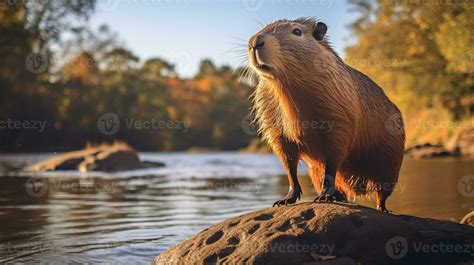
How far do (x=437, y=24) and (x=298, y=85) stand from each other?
18280mm

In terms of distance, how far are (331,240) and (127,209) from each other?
5.25 metres

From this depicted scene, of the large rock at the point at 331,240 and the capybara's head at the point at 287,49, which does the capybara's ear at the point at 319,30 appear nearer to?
the capybara's head at the point at 287,49

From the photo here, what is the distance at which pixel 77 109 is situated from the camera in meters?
41.2

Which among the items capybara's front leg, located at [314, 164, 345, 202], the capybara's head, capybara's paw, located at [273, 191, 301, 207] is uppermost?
the capybara's head

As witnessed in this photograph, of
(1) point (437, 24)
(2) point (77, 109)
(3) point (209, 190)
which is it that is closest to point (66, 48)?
(2) point (77, 109)

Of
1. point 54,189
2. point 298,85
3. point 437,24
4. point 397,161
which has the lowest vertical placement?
point 54,189

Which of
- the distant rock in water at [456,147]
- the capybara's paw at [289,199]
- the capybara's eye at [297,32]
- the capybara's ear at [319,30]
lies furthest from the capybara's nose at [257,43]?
the distant rock in water at [456,147]

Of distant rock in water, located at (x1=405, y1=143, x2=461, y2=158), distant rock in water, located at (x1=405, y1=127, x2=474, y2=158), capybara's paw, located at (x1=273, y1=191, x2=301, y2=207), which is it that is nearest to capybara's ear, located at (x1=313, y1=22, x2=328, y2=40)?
capybara's paw, located at (x1=273, y1=191, x2=301, y2=207)

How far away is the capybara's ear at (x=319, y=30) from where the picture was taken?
211 inches

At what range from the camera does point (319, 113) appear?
16.6 ft

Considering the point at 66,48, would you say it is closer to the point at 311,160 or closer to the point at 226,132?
the point at 226,132

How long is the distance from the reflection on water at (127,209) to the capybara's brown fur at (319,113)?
1.82 m

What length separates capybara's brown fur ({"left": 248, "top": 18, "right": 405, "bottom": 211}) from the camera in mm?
4973

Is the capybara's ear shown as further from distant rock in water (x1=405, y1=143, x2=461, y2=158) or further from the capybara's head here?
distant rock in water (x1=405, y1=143, x2=461, y2=158)
